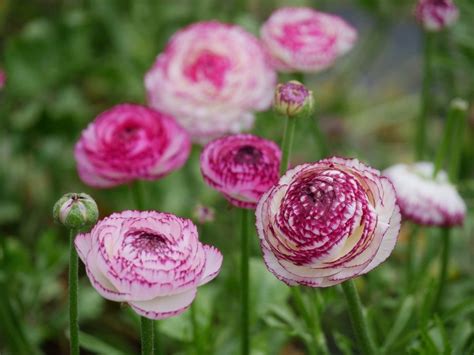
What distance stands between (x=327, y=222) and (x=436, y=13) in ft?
1.26

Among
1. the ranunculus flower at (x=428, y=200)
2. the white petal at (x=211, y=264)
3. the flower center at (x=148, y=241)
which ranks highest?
the flower center at (x=148, y=241)

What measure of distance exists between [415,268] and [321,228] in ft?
1.73

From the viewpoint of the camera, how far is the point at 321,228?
52 centimetres

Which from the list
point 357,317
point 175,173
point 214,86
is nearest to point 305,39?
point 214,86

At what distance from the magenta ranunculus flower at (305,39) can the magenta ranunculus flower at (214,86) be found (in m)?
0.03

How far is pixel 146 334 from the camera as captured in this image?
55 centimetres

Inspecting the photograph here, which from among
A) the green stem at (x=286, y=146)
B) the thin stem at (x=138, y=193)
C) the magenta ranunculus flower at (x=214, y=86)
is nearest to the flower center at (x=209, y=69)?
the magenta ranunculus flower at (x=214, y=86)

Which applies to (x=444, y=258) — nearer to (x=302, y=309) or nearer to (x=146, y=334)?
(x=302, y=309)

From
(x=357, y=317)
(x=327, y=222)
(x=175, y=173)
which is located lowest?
(x=175, y=173)

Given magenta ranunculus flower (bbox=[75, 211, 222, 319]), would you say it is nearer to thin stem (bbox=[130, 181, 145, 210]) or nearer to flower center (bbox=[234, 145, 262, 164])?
flower center (bbox=[234, 145, 262, 164])

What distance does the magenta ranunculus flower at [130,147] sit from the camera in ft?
2.47

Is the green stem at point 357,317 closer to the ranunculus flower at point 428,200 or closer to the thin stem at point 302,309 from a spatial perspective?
the thin stem at point 302,309

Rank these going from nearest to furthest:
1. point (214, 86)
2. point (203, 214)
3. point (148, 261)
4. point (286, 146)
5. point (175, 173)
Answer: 1. point (148, 261)
2. point (286, 146)
3. point (203, 214)
4. point (214, 86)
5. point (175, 173)

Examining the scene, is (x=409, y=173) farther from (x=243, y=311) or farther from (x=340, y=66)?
(x=340, y=66)
